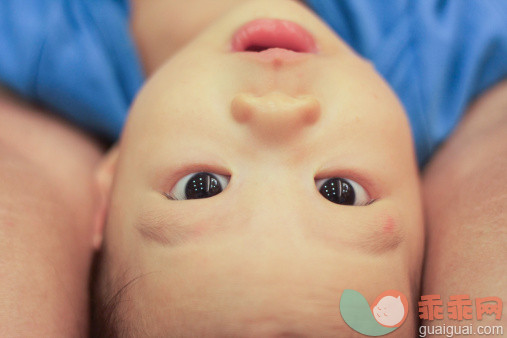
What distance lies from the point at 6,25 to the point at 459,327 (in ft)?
3.15

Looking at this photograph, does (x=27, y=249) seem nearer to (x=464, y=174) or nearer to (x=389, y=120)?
(x=389, y=120)

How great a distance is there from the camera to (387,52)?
1.00 metres

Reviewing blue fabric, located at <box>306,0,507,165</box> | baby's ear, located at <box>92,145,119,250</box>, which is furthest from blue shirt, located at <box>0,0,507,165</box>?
baby's ear, located at <box>92,145,119,250</box>

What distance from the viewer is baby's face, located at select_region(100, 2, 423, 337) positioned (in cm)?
→ 62

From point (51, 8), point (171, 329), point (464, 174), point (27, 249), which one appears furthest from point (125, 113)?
point (464, 174)

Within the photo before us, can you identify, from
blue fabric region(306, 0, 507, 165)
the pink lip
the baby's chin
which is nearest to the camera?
the baby's chin

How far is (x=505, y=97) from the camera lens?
3.29ft

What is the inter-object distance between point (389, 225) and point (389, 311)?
0.37 ft

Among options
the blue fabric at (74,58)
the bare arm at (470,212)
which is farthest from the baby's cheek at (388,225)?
the blue fabric at (74,58)

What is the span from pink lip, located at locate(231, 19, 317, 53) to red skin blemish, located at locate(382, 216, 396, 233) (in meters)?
0.29

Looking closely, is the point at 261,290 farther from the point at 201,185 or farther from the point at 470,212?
the point at 470,212

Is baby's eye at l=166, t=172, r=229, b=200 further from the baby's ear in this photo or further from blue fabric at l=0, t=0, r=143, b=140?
blue fabric at l=0, t=0, r=143, b=140

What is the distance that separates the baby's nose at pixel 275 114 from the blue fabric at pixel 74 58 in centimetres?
46

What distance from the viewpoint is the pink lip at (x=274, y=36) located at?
31.4 inches
